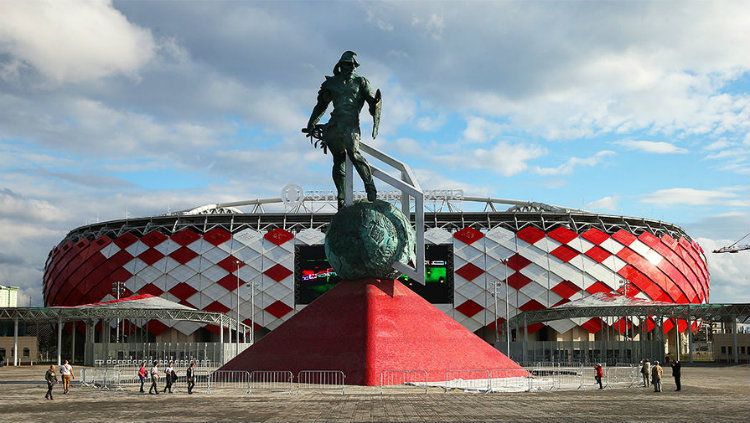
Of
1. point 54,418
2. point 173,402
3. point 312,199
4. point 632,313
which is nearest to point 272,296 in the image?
point 312,199

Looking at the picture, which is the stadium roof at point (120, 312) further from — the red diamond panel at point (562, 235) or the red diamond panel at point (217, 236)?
the red diamond panel at point (562, 235)

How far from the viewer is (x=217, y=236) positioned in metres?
73.9

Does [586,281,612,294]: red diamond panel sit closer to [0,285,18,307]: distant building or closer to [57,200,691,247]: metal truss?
[57,200,691,247]: metal truss

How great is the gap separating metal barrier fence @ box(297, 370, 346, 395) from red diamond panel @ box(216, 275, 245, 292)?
43066mm

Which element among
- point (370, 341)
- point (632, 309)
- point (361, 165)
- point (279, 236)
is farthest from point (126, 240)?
point (370, 341)

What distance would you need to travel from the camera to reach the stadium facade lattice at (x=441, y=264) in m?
70.9

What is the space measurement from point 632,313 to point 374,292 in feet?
99.6

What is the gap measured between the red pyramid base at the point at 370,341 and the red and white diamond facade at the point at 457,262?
36.3 meters

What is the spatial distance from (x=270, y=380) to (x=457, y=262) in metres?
43.4

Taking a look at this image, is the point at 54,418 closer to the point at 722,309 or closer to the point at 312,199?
the point at 722,309

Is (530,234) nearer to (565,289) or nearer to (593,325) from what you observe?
(565,289)

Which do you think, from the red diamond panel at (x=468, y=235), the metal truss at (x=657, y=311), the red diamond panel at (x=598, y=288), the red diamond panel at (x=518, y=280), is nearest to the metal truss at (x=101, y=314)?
the red diamond panel at (x=468, y=235)

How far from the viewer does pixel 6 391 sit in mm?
30031

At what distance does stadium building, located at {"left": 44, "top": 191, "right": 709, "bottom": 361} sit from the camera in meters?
70.9
